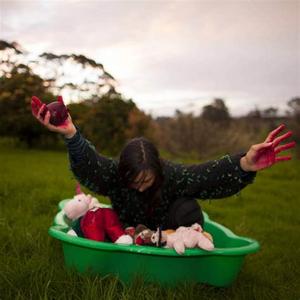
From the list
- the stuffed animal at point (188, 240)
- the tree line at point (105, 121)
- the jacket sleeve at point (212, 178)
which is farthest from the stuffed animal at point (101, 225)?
the tree line at point (105, 121)

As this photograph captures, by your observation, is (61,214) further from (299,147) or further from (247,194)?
(299,147)

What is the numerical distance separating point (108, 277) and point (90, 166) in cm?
60

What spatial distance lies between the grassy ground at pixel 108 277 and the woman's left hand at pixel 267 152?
2.23 feet

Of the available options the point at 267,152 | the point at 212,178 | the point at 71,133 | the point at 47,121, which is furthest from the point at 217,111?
the point at 47,121

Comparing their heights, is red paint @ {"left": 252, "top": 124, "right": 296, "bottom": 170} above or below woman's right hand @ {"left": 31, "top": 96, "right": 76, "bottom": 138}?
below

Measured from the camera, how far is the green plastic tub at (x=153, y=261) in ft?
7.20

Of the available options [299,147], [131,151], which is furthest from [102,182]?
[299,147]

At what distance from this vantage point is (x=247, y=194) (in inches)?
226

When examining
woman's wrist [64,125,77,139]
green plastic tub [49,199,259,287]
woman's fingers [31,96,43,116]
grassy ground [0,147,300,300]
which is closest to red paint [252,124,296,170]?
green plastic tub [49,199,259,287]

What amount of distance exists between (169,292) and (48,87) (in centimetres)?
713

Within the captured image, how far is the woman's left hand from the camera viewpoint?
2.29m

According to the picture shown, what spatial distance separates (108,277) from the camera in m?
2.31

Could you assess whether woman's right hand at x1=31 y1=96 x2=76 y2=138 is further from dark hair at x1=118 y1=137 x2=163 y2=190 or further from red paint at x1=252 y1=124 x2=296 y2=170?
red paint at x1=252 y1=124 x2=296 y2=170

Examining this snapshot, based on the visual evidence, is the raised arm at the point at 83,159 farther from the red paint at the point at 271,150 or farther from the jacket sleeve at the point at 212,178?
the red paint at the point at 271,150
